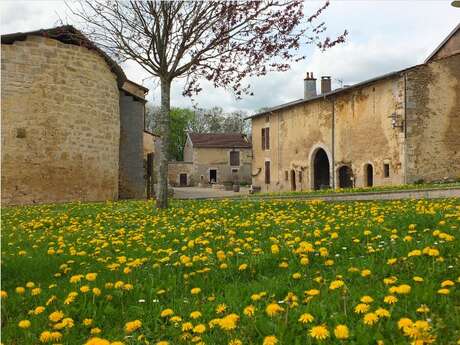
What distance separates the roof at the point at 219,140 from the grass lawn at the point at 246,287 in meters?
51.5

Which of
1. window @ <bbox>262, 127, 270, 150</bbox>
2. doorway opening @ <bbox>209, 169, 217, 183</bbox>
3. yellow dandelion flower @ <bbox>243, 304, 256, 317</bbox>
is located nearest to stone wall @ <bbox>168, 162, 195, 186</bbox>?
doorway opening @ <bbox>209, 169, 217, 183</bbox>

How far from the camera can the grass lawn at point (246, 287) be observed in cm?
253

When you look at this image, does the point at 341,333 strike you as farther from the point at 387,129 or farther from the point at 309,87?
the point at 309,87

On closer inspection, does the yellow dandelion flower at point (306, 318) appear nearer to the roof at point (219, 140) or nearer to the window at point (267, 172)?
the window at point (267, 172)

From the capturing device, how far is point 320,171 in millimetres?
30922

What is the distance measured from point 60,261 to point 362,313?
11.2ft

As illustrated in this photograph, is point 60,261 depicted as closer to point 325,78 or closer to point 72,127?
point 72,127

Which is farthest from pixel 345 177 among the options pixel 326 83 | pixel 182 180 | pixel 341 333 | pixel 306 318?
pixel 182 180

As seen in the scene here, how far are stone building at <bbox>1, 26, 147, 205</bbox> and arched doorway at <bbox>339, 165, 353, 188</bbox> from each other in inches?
574

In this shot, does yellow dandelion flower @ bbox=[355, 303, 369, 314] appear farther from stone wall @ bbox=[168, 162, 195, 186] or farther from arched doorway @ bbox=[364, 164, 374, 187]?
stone wall @ bbox=[168, 162, 195, 186]

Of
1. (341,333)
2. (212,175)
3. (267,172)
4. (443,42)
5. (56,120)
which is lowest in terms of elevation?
(341,333)

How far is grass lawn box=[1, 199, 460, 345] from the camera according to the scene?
2.53 meters

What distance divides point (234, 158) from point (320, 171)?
90.5ft

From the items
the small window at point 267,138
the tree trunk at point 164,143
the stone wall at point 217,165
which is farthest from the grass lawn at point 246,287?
the stone wall at point 217,165
